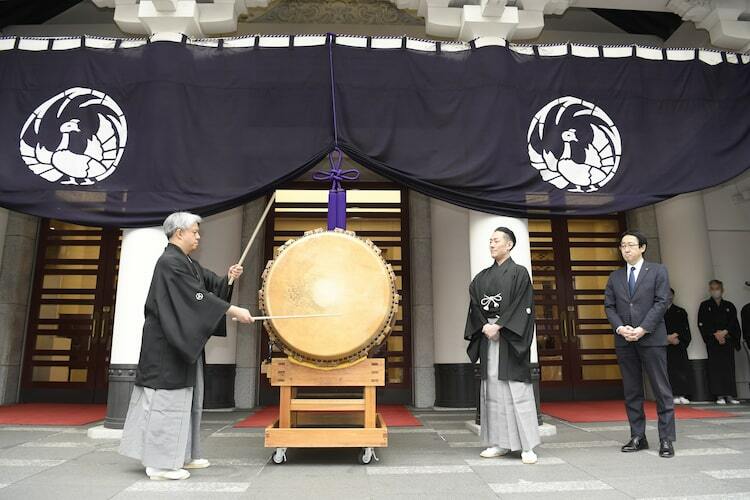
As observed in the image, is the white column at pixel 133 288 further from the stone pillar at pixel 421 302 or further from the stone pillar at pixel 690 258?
the stone pillar at pixel 690 258

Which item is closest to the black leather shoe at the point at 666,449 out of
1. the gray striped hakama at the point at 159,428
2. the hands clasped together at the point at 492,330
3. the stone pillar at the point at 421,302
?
the hands clasped together at the point at 492,330

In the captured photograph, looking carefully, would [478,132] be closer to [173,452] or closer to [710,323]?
[173,452]

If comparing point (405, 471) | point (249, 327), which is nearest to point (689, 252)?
point (405, 471)

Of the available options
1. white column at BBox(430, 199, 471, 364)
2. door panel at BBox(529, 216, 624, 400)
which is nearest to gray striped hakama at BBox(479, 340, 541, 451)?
white column at BBox(430, 199, 471, 364)

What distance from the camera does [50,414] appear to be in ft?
18.2

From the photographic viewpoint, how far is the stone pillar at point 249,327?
6469mm

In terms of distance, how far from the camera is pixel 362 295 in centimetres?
318

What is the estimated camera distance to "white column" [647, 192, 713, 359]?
6492 mm

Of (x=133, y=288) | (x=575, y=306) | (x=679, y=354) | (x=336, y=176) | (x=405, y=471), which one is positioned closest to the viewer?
(x=405, y=471)

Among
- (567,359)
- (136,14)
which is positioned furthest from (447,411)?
(136,14)

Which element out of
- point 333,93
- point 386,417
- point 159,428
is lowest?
point 386,417

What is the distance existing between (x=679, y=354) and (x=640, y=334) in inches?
143

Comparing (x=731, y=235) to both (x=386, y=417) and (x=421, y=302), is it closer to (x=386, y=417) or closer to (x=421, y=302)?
(x=421, y=302)

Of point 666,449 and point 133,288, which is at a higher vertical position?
point 133,288
